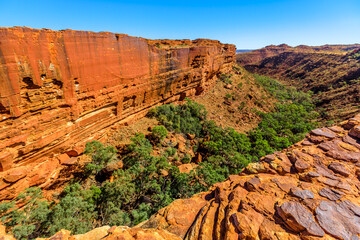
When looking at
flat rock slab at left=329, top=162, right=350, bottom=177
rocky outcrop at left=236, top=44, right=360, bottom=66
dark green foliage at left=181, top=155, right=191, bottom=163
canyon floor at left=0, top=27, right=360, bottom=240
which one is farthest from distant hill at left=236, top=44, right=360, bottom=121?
flat rock slab at left=329, top=162, right=350, bottom=177

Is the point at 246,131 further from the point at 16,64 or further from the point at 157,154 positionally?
the point at 16,64

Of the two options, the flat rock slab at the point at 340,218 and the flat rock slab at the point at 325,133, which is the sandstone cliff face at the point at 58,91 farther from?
the flat rock slab at the point at 325,133

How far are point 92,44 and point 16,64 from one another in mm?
4498

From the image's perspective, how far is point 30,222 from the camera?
7605 millimetres

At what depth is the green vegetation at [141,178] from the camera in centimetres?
768

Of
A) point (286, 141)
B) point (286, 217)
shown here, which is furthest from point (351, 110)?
point (286, 217)

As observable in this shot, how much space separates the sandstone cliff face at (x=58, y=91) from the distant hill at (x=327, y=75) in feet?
102

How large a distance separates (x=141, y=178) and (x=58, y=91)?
761cm

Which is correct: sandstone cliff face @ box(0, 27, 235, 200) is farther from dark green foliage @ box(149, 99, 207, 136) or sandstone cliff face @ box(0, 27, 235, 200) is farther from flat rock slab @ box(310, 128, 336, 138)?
flat rock slab @ box(310, 128, 336, 138)

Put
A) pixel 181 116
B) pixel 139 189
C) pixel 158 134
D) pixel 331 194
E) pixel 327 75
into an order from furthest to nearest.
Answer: pixel 327 75, pixel 181 116, pixel 158 134, pixel 139 189, pixel 331 194

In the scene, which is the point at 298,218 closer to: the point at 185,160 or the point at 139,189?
the point at 139,189

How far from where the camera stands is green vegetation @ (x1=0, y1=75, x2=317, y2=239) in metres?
7.68

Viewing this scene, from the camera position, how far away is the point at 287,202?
3.86 metres

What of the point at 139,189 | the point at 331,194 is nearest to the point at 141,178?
the point at 139,189
